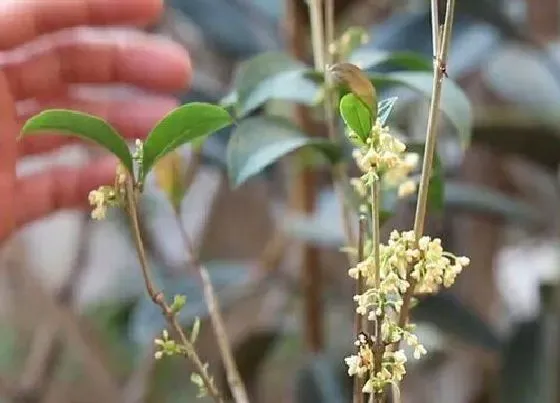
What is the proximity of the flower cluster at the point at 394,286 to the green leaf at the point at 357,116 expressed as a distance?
0.04 m

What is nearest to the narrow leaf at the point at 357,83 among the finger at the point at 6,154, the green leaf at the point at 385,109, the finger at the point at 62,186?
the green leaf at the point at 385,109

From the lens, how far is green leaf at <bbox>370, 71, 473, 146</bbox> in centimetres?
48

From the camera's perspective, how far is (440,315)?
0.80 metres

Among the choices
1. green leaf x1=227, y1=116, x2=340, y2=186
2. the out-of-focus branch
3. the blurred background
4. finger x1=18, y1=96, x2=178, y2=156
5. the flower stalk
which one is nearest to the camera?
the flower stalk

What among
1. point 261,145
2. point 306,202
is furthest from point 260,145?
point 306,202

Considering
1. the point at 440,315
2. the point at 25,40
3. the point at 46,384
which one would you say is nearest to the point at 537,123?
the point at 440,315

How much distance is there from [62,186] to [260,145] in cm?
29

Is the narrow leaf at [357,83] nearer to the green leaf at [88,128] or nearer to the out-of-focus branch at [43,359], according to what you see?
the green leaf at [88,128]

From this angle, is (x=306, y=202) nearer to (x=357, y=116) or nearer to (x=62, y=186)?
(x=62, y=186)

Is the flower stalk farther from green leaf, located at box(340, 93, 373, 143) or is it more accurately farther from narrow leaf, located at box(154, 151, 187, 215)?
narrow leaf, located at box(154, 151, 187, 215)

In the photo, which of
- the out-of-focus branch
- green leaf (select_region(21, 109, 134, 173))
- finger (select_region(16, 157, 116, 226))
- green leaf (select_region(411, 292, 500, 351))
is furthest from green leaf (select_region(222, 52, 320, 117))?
the out-of-focus branch

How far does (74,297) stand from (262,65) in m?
0.68

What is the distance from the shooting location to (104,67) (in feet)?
2.23

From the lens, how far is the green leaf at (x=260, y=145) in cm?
47
